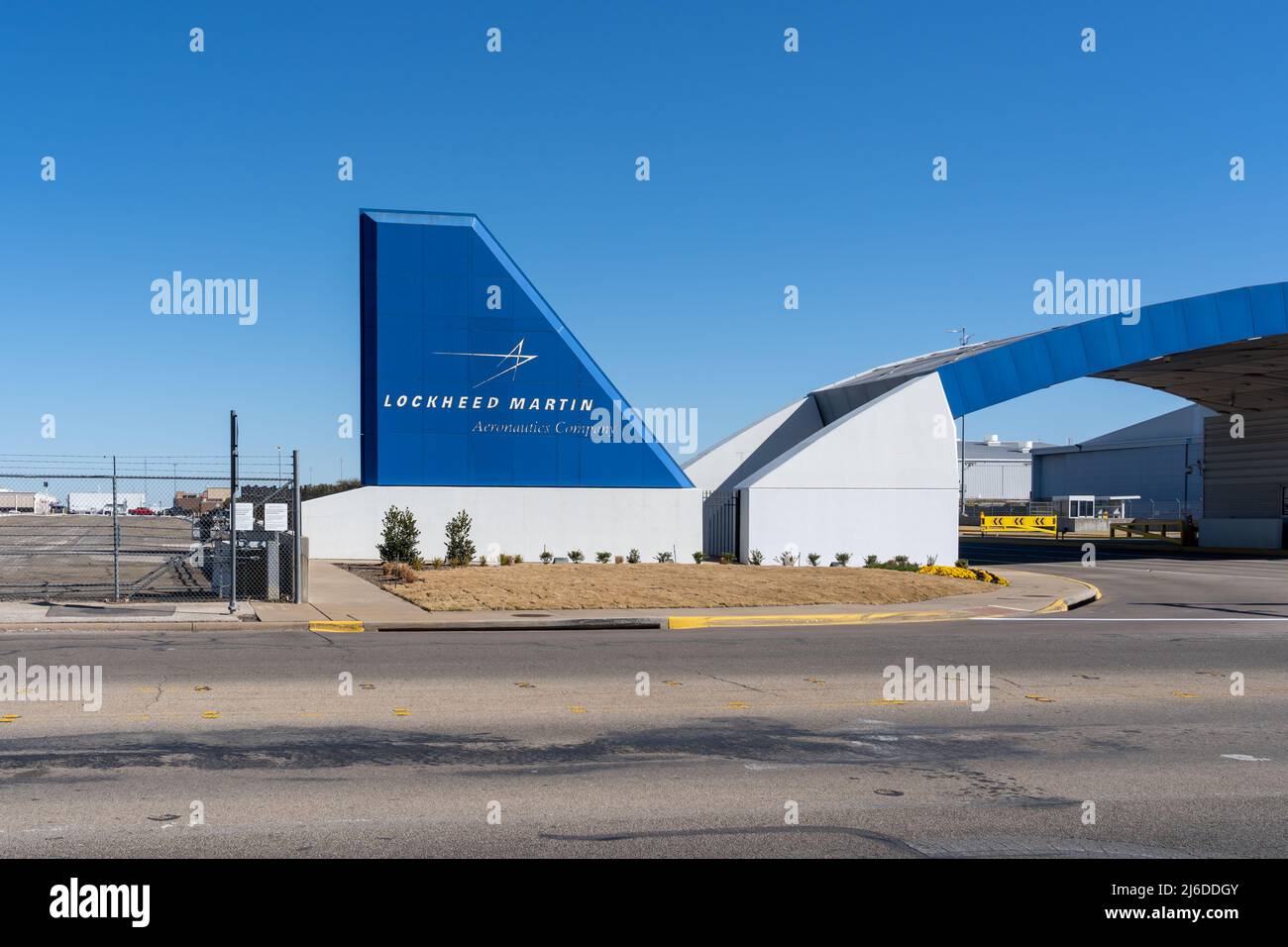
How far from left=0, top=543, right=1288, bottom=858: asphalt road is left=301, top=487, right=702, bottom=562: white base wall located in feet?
51.5

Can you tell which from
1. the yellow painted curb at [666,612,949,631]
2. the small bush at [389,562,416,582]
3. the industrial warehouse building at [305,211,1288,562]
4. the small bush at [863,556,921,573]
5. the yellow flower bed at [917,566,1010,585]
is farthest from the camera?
the small bush at [863,556,921,573]

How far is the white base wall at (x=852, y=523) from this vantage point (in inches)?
1289

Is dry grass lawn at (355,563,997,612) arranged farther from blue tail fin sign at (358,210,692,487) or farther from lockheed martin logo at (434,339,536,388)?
lockheed martin logo at (434,339,536,388)

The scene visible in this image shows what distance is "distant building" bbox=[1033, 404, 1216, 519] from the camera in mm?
92562

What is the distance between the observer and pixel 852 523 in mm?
33469

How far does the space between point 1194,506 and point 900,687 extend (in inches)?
3492

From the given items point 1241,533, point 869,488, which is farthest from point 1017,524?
point 869,488

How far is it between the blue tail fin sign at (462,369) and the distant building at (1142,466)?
70287 millimetres

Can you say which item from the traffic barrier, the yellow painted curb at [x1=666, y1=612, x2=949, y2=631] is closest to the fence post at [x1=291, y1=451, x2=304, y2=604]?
the yellow painted curb at [x1=666, y1=612, x2=949, y2=631]

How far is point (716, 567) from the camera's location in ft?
96.4

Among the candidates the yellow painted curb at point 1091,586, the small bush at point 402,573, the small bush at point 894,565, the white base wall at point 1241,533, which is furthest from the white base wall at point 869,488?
the white base wall at point 1241,533

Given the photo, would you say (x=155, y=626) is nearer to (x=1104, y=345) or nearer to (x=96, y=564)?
(x=96, y=564)

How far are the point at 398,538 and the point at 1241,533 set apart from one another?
42452 mm
